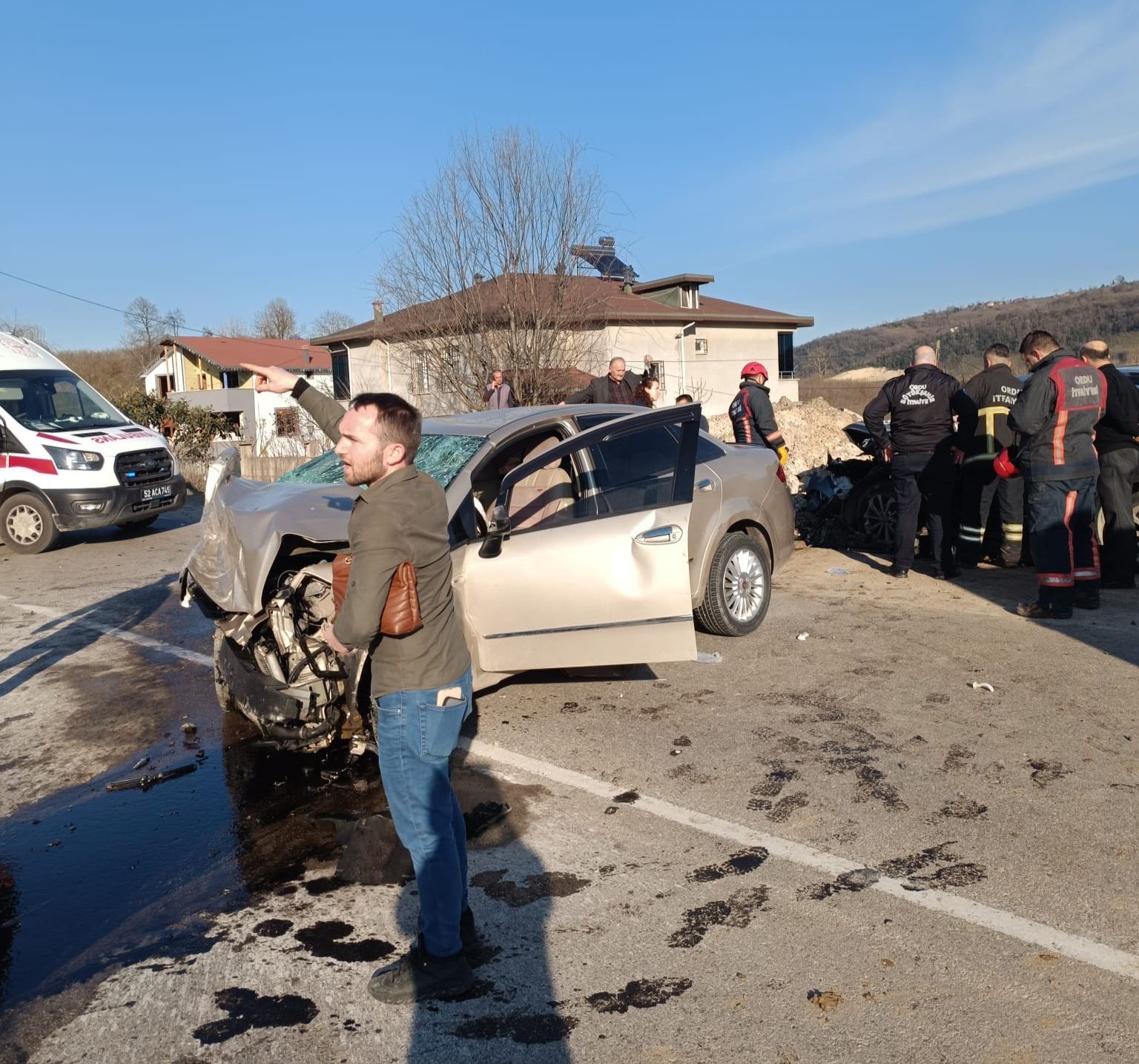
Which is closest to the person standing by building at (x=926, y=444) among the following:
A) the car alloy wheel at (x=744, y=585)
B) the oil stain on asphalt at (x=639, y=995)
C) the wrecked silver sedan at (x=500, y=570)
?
the car alloy wheel at (x=744, y=585)

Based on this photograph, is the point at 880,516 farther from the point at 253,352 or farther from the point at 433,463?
the point at 253,352

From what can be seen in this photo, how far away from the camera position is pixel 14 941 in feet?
12.0

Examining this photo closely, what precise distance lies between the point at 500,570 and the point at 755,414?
233 inches

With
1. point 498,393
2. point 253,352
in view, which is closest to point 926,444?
point 498,393

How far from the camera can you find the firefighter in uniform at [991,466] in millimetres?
8867

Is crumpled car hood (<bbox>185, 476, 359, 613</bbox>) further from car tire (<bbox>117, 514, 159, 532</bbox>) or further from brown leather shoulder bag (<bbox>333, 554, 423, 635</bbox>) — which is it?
car tire (<bbox>117, 514, 159, 532</bbox>)

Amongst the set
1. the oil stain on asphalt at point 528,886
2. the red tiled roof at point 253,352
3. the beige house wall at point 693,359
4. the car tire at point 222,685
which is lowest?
the oil stain on asphalt at point 528,886

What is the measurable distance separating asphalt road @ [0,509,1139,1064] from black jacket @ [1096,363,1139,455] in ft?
7.52

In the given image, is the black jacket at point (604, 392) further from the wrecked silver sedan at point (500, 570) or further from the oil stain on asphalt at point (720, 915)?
the oil stain on asphalt at point (720, 915)

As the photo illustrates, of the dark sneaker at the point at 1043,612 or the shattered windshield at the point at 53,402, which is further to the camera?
the shattered windshield at the point at 53,402

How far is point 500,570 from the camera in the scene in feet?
17.4

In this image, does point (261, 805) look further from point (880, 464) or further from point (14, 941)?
A: point (880, 464)

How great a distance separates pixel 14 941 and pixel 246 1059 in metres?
1.35

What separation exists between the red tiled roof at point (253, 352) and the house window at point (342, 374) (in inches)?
630
